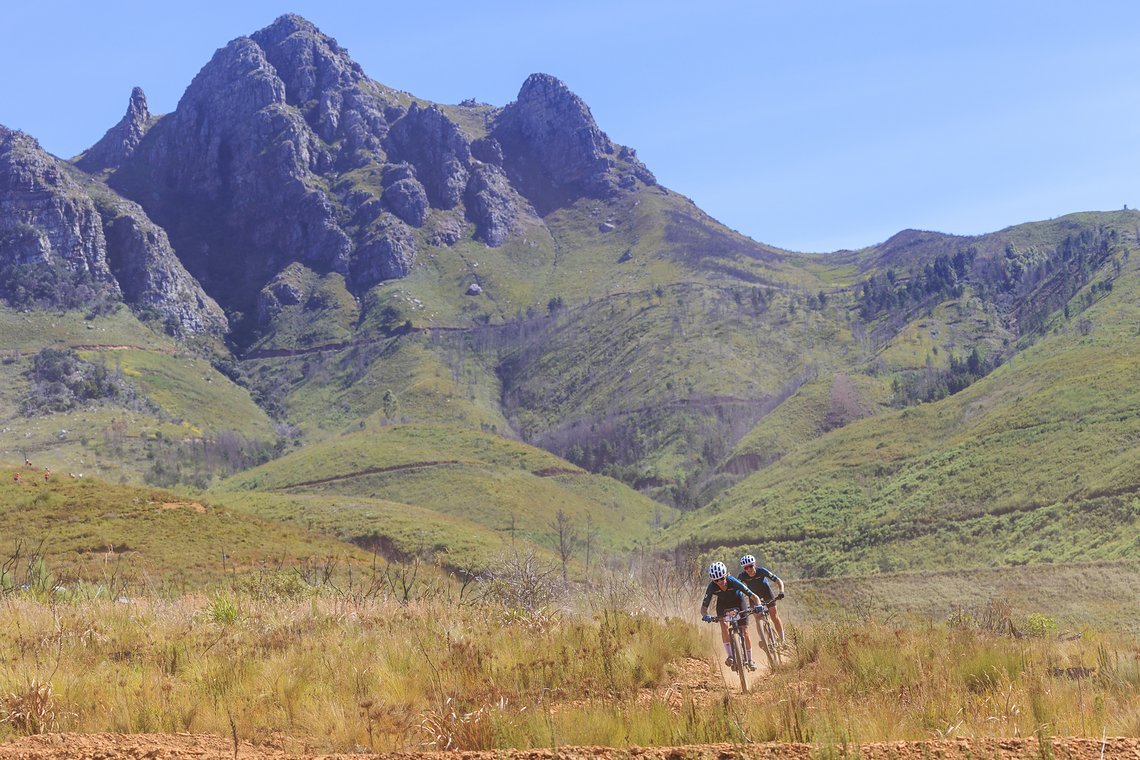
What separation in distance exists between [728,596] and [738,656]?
119 centimetres

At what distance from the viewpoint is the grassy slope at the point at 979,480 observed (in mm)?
60688

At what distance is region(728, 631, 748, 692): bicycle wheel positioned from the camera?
10440mm

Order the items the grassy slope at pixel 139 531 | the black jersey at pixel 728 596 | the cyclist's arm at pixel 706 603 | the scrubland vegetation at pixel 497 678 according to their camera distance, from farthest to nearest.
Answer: the grassy slope at pixel 139 531, the black jersey at pixel 728 596, the cyclist's arm at pixel 706 603, the scrubland vegetation at pixel 497 678

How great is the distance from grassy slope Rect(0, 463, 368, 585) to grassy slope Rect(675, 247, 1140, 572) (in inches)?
1555

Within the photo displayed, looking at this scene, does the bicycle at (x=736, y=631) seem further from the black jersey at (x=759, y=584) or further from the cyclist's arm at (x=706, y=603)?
the black jersey at (x=759, y=584)

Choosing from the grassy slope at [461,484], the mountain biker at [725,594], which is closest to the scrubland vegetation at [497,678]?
the mountain biker at [725,594]

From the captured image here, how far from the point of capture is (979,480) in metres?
74.1

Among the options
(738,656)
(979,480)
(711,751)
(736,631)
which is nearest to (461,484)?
(979,480)

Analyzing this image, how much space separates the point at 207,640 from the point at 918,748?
7836 millimetres

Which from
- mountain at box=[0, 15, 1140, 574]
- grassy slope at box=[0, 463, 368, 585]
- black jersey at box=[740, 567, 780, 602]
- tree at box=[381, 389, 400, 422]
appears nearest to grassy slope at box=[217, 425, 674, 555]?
mountain at box=[0, 15, 1140, 574]

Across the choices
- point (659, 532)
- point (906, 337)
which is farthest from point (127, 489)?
point (906, 337)

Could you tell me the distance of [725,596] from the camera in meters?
12.2

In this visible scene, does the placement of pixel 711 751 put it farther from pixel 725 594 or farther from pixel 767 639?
pixel 767 639

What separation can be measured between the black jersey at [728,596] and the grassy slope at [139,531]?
2316 cm
